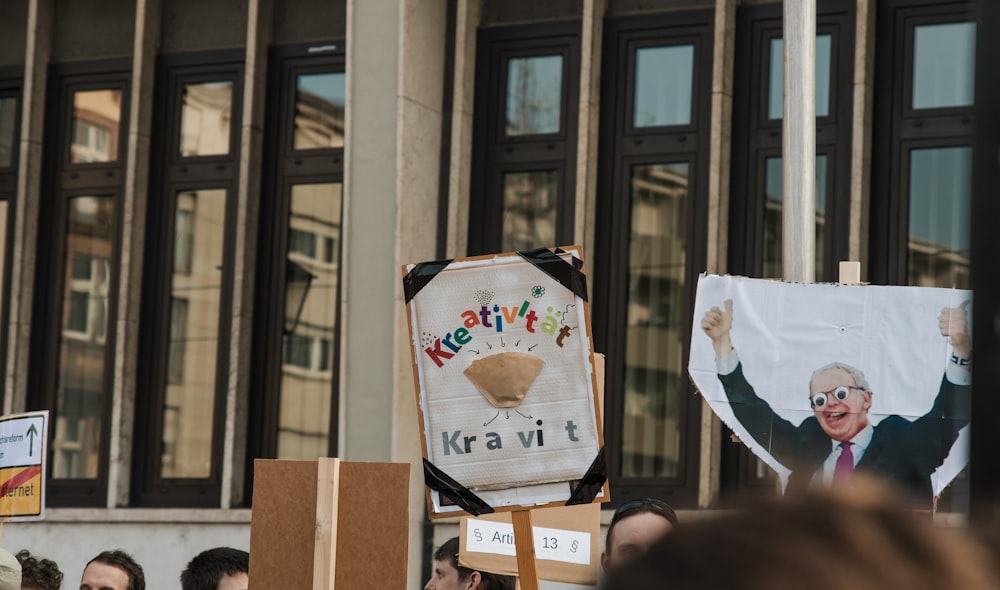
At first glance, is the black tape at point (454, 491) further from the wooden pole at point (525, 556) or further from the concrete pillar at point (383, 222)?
the concrete pillar at point (383, 222)

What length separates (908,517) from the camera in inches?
30.3

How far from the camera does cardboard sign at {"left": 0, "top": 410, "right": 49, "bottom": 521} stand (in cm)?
786

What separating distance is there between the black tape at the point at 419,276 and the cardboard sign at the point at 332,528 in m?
0.58

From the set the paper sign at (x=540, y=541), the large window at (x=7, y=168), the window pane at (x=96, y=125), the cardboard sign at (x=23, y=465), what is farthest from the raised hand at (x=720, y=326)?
the large window at (x=7, y=168)

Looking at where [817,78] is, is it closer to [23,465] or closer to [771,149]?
[771,149]

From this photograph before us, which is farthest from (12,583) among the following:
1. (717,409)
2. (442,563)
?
(717,409)

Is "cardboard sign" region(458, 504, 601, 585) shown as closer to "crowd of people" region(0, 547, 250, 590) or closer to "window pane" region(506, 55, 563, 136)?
"crowd of people" region(0, 547, 250, 590)

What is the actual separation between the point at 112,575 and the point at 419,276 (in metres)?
2.47

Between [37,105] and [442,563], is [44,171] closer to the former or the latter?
[37,105]

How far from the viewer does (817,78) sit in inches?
453

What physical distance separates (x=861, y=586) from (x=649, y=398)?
36.6 feet

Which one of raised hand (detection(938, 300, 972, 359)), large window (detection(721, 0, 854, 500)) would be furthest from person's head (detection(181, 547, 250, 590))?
large window (detection(721, 0, 854, 500))

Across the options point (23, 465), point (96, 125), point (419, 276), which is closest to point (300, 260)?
point (96, 125)

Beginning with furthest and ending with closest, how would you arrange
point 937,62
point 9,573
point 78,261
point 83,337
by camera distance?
point 78,261
point 83,337
point 937,62
point 9,573
